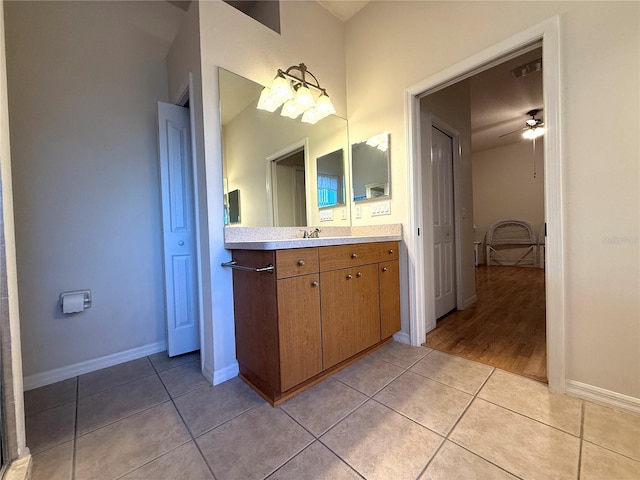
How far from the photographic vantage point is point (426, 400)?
4.39ft

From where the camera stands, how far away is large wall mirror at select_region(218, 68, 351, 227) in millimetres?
1687

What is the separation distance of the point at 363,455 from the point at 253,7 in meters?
3.24

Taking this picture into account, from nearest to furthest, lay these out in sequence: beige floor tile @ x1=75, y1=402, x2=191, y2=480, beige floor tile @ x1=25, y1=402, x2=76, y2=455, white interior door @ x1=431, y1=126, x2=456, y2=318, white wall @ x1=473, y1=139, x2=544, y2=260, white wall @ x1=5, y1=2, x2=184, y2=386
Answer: beige floor tile @ x1=75, y1=402, x2=191, y2=480
beige floor tile @ x1=25, y1=402, x2=76, y2=455
white wall @ x1=5, y1=2, x2=184, y2=386
white interior door @ x1=431, y1=126, x2=456, y2=318
white wall @ x1=473, y1=139, x2=544, y2=260

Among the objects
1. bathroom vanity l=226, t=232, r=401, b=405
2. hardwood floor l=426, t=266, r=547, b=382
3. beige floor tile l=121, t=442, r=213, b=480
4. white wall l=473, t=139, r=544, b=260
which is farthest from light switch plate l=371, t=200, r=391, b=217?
white wall l=473, t=139, r=544, b=260

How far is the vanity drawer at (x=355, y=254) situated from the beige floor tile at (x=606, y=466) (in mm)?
1238

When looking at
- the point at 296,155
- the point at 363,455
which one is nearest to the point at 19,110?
the point at 296,155

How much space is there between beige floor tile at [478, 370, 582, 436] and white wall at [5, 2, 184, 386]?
2352 millimetres

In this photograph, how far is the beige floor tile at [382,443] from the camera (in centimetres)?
96

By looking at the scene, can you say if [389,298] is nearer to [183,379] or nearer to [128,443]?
[183,379]

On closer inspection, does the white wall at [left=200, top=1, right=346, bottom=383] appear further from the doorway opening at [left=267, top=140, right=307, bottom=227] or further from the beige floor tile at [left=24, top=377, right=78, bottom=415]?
the beige floor tile at [left=24, top=377, right=78, bottom=415]

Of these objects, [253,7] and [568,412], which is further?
[253,7]

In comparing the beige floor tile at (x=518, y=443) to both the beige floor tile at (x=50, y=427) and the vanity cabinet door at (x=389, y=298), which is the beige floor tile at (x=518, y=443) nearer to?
the vanity cabinet door at (x=389, y=298)

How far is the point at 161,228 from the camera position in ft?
6.72

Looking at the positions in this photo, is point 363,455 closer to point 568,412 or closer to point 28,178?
point 568,412
